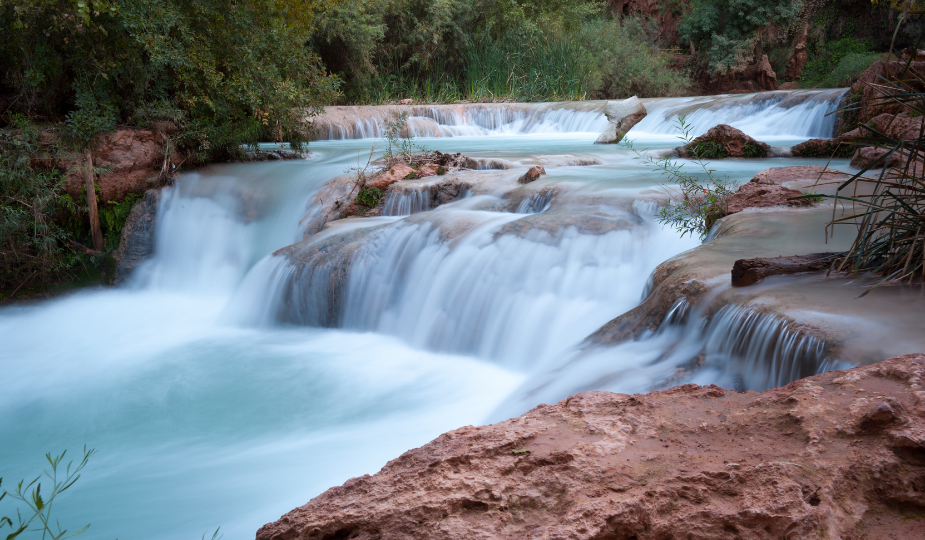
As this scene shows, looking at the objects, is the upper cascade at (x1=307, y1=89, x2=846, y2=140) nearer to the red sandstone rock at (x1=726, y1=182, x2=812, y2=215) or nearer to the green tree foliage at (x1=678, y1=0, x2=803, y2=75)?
the red sandstone rock at (x1=726, y1=182, x2=812, y2=215)

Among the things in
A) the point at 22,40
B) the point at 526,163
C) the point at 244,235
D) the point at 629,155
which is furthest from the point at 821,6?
the point at 22,40

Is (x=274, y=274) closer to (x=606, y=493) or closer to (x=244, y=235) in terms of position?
(x=244, y=235)

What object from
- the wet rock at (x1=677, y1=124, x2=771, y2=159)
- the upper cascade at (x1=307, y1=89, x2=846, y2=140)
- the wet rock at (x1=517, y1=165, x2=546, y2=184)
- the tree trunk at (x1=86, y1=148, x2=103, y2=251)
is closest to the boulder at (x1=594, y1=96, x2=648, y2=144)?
the upper cascade at (x1=307, y1=89, x2=846, y2=140)

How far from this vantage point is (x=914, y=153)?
109 inches

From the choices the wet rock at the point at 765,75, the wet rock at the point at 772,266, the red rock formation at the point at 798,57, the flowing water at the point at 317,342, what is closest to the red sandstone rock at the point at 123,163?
the flowing water at the point at 317,342

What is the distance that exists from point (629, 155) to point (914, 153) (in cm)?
714

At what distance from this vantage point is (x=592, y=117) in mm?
14781

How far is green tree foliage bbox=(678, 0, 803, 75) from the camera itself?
22.2m

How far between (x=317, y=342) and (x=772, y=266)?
150 inches

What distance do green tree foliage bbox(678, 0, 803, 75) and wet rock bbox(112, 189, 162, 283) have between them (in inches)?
823

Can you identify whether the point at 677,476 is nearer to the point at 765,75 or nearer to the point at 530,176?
the point at 530,176

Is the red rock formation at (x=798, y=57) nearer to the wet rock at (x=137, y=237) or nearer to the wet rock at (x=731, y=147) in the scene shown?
the wet rock at (x=731, y=147)

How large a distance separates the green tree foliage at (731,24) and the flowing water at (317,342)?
16.2m

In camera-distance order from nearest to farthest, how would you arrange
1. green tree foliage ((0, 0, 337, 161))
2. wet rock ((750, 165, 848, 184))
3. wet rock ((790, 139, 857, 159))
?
wet rock ((750, 165, 848, 184))
green tree foliage ((0, 0, 337, 161))
wet rock ((790, 139, 857, 159))
